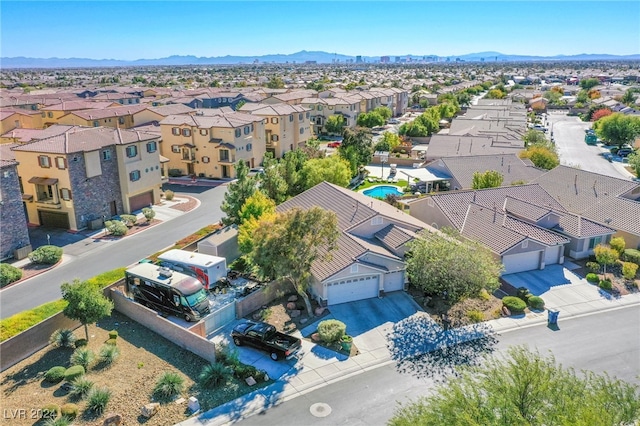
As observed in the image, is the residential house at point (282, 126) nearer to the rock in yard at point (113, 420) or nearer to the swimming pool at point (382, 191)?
the swimming pool at point (382, 191)

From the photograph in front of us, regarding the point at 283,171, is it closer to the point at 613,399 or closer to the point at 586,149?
the point at 613,399

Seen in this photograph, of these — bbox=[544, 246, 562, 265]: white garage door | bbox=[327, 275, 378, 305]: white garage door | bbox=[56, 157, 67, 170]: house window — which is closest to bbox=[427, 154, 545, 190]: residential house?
bbox=[544, 246, 562, 265]: white garage door

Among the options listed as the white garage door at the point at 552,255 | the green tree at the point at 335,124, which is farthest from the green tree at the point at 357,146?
the green tree at the point at 335,124

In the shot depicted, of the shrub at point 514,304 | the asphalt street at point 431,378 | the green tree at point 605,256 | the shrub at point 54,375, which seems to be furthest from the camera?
the green tree at point 605,256

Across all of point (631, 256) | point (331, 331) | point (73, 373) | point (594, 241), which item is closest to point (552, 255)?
point (594, 241)

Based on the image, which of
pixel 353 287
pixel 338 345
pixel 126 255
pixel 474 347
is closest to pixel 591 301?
pixel 474 347

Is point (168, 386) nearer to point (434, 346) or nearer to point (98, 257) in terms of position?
point (434, 346)
